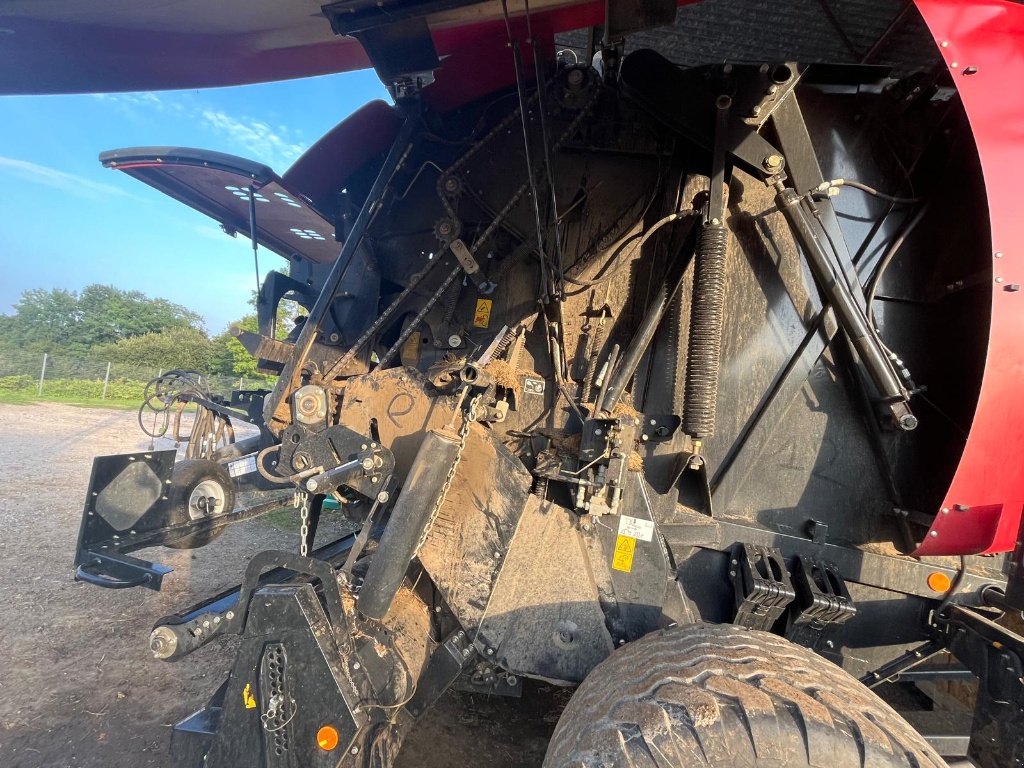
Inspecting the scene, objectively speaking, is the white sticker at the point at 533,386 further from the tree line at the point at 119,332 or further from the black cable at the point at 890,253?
the tree line at the point at 119,332

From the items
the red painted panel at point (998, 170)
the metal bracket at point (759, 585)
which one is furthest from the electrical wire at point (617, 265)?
the metal bracket at point (759, 585)

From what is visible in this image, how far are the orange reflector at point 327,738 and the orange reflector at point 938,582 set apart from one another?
2.64 m

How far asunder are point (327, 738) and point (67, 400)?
25.0m

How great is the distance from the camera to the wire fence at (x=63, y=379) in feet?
66.5

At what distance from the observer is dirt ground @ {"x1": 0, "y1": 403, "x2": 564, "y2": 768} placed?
2.67 m

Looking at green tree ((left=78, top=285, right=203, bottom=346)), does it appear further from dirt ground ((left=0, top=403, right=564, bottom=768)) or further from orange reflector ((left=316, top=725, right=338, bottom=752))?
orange reflector ((left=316, top=725, right=338, bottom=752))

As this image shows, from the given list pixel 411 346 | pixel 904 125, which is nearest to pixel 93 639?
pixel 411 346

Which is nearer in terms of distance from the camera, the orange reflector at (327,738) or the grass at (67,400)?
the orange reflector at (327,738)

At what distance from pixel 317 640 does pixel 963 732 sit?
9.29 ft

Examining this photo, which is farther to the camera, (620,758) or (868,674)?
(868,674)

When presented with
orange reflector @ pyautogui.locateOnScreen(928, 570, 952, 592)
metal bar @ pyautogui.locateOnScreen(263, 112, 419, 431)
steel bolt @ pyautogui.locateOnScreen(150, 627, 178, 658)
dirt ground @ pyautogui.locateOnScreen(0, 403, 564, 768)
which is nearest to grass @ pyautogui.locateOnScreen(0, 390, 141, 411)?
dirt ground @ pyautogui.locateOnScreen(0, 403, 564, 768)

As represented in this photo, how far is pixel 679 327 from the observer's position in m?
2.50

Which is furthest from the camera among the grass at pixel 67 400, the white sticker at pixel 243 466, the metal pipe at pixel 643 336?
the grass at pixel 67 400

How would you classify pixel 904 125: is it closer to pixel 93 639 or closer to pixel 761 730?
pixel 761 730
